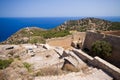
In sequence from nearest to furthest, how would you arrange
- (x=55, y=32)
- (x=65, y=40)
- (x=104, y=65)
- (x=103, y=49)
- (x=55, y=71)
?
(x=104, y=65), (x=55, y=71), (x=103, y=49), (x=65, y=40), (x=55, y=32)

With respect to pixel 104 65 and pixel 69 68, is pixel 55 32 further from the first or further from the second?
pixel 104 65

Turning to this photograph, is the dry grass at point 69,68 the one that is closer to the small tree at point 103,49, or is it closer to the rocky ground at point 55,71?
the rocky ground at point 55,71

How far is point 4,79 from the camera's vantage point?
920cm

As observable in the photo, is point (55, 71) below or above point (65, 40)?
above

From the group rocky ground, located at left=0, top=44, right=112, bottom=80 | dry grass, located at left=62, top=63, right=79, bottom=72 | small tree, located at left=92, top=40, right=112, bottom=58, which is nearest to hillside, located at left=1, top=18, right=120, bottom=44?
small tree, located at left=92, top=40, right=112, bottom=58

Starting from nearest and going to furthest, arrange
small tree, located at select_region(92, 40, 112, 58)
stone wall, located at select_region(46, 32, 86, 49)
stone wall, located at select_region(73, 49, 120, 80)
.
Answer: stone wall, located at select_region(73, 49, 120, 80) → small tree, located at select_region(92, 40, 112, 58) → stone wall, located at select_region(46, 32, 86, 49)

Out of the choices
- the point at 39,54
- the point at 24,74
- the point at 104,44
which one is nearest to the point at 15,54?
the point at 39,54

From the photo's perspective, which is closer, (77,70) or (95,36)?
(77,70)

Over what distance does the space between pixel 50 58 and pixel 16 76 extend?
5.19m

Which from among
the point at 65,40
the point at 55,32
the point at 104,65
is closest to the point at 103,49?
the point at 104,65

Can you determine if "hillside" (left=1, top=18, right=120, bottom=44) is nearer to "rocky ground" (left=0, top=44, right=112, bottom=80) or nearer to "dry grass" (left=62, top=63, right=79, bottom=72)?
"rocky ground" (left=0, top=44, right=112, bottom=80)

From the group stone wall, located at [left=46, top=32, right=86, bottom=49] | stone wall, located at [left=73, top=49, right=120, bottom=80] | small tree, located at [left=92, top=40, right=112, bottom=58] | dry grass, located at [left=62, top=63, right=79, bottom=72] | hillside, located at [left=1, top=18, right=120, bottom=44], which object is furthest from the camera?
hillside, located at [left=1, top=18, right=120, bottom=44]

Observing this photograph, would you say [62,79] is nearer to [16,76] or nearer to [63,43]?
[16,76]

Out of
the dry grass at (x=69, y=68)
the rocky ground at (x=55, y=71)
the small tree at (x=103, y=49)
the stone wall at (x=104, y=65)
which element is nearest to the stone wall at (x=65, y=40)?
the small tree at (x=103, y=49)
